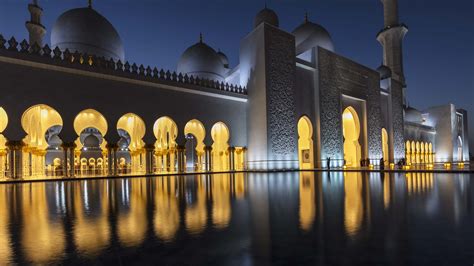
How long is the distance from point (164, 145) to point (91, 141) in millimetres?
5359

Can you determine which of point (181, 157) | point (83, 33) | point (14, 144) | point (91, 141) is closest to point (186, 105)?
point (181, 157)

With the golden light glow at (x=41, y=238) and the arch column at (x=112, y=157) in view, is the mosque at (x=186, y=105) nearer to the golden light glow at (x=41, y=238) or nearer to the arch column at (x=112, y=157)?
the arch column at (x=112, y=157)

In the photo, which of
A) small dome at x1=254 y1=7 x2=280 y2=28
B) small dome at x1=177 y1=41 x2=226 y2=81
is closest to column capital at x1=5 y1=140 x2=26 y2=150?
small dome at x1=177 y1=41 x2=226 y2=81

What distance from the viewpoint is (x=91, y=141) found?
14.3 m

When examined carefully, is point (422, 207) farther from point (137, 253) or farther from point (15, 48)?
point (15, 48)

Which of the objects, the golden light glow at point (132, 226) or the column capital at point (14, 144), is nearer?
the golden light glow at point (132, 226)

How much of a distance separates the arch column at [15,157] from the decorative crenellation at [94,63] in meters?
1.91

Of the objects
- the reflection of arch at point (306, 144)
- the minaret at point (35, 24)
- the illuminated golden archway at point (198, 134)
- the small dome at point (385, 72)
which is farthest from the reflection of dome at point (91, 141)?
the small dome at point (385, 72)

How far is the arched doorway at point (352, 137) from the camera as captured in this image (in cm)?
1310

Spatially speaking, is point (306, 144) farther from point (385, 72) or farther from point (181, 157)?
point (385, 72)

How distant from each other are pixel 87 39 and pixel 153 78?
8.61 feet

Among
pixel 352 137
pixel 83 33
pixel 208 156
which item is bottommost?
pixel 208 156

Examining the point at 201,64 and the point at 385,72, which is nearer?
the point at 201,64

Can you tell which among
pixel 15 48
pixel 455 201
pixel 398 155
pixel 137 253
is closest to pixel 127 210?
pixel 137 253
